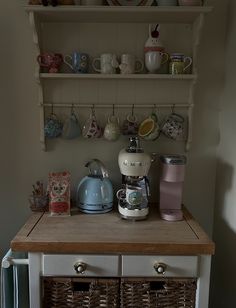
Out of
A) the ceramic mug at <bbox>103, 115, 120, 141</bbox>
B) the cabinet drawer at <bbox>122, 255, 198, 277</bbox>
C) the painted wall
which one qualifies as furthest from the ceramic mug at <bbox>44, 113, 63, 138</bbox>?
the painted wall

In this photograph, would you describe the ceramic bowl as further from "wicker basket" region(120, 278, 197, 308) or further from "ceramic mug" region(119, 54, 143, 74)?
"wicker basket" region(120, 278, 197, 308)

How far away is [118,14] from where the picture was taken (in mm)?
1458

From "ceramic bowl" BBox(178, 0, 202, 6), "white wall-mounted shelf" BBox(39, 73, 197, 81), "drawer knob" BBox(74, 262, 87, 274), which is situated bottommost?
"drawer knob" BBox(74, 262, 87, 274)

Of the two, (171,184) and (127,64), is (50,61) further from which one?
(171,184)

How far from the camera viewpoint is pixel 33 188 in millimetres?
1684

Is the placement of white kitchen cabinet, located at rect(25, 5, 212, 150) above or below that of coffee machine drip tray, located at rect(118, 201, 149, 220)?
above

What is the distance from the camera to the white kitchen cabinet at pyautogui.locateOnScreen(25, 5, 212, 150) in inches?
60.4

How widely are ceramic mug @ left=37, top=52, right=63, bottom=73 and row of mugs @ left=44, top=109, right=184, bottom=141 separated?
0.76ft

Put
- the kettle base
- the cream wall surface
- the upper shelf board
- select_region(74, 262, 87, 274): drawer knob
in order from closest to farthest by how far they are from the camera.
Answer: select_region(74, 262, 87, 274): drawer knob, the upper shelf board, the kettle base, the cream wall surface

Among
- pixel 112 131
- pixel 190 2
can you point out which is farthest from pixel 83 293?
pixel 190 2

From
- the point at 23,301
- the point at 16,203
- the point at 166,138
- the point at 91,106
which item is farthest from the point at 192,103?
the point at 23,301

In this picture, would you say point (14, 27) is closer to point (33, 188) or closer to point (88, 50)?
point (88, 50)

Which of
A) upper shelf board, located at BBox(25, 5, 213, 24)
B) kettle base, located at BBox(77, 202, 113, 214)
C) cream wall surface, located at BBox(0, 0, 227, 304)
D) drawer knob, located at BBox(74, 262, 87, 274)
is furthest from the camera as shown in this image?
cream wall surface, located at BBox(0, 0, 227, 304)

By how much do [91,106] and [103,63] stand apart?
0.22 metres
